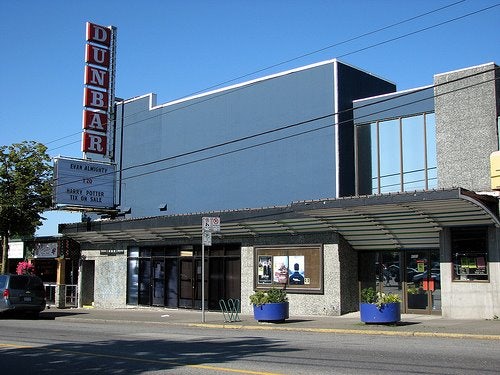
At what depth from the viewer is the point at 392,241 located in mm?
21750

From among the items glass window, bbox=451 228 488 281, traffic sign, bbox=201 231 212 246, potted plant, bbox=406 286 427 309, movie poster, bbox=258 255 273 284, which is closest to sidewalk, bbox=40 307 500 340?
potted plant, bbox=406 286 427 309

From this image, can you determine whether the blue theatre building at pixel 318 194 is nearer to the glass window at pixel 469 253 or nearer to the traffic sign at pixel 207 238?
the glass window at pixel 469 253

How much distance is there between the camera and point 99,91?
31.8m

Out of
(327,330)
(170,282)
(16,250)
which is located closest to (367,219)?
(327,330)

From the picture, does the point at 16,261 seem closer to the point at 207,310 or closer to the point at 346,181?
the point at 207,310

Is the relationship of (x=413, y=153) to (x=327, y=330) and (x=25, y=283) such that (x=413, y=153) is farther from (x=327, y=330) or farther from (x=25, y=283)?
(x=25, y=283)

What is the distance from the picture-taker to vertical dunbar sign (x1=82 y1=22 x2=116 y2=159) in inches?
1233

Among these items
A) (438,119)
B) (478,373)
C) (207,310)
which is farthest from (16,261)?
(478,373)

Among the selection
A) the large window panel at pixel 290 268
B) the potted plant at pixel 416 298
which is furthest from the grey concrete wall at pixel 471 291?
the large window panel at pixel 290 268

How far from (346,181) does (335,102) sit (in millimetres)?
2988

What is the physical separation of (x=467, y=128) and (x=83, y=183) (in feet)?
62.2

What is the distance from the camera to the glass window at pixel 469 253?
19.0 m

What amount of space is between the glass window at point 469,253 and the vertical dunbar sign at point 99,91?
18825 millimetres

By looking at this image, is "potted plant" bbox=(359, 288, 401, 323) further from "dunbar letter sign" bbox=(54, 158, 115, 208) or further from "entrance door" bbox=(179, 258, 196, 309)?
"dunbar letter sign" bbox=(54, 158, 115, 208)
